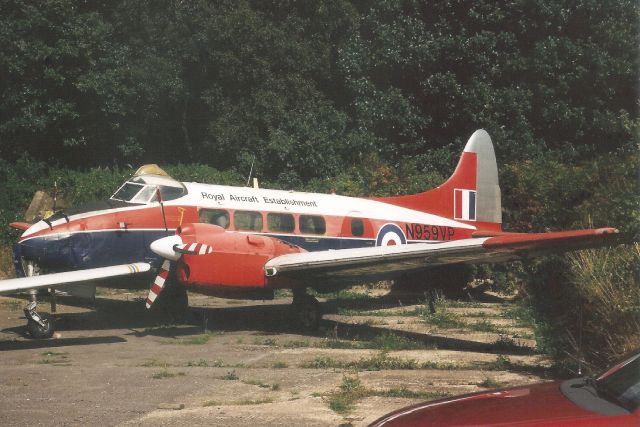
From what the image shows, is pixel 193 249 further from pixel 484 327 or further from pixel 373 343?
pixel 484 327

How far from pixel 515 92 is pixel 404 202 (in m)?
13.4

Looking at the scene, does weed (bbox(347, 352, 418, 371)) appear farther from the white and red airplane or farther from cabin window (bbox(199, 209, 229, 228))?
cabin window (bbox(199, 209, 229, 228))

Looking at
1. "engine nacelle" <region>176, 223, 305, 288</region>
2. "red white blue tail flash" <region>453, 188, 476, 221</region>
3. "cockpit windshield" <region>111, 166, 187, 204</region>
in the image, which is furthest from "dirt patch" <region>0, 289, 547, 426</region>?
"red white blue tail flash" <region>453, 188, 476, 221</region>

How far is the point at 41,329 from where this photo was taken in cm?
1369

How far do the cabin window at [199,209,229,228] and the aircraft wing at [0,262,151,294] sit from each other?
1.48m

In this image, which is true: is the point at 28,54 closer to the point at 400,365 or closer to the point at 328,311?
the point at 328,311

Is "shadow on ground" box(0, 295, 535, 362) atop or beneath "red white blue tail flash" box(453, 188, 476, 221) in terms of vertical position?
beneath

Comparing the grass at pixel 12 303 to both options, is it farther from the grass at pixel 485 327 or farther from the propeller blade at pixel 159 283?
the grass at pixel 485 327

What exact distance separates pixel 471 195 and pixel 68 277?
9.58 metres

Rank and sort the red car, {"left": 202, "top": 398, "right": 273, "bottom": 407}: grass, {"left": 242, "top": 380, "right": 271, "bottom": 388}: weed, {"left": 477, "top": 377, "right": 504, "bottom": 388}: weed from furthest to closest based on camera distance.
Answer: {"left": 242, "top": 380, "right": 271, "bottom": 388}: weed, {"left": 477, "top": 377, "right": 504, "bottom": 388}: weed, {"left": 202, "top": 398, "right": 273, "bottom": 407}: grass, the red car

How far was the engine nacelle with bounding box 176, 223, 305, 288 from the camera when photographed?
13.7 meters

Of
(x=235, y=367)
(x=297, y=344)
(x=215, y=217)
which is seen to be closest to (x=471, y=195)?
(x=215, y=217)

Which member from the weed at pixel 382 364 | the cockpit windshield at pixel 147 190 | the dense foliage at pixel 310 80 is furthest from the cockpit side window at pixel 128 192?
the dense foliage at pixel 310 80

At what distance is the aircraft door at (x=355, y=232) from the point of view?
55.4ft
